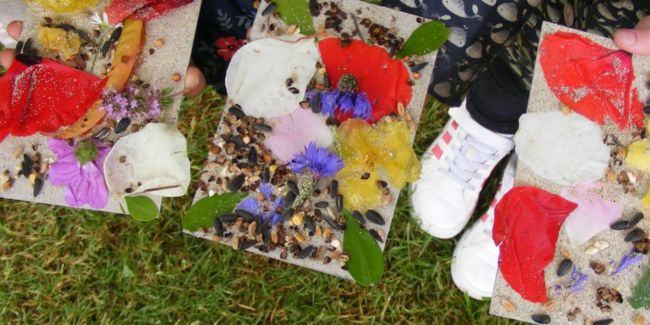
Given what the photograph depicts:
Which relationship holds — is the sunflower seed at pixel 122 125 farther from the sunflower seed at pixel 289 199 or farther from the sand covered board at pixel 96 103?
the sunflower seed at pixel 289 199

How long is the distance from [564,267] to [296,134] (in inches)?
20.4

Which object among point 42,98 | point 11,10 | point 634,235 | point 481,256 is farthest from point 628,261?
point 11,10

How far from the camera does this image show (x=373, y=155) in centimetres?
96

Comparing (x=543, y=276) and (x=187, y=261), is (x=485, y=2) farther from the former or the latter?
(x=187, y=261)

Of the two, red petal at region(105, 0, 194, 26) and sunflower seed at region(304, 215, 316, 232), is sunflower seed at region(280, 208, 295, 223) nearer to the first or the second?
sunflower seed at region(304, 215, 316, 232)

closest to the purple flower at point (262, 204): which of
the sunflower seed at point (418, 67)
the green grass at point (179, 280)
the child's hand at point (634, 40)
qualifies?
the sunflower seed at point (418, 67)

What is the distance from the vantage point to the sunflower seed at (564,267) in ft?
3.15

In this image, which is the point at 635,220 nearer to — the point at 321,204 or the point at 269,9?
the point at 321,204

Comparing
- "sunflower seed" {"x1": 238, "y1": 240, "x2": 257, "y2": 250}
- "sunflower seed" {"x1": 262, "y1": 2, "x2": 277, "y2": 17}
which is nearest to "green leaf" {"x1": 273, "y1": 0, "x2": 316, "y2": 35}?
"sunflower seed" {"x1": 262, "y1": 2, "x2": 277, "y2": 17}

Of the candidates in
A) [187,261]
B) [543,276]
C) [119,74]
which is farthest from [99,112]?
[543,276]

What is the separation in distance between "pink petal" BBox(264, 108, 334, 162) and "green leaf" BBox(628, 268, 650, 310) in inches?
23.3

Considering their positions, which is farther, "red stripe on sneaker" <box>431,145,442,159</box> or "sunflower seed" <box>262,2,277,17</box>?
"red stripe on sneaker" <box>431,145,442,159</box>

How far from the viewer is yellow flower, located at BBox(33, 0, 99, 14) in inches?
40.5

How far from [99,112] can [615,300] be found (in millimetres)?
967
